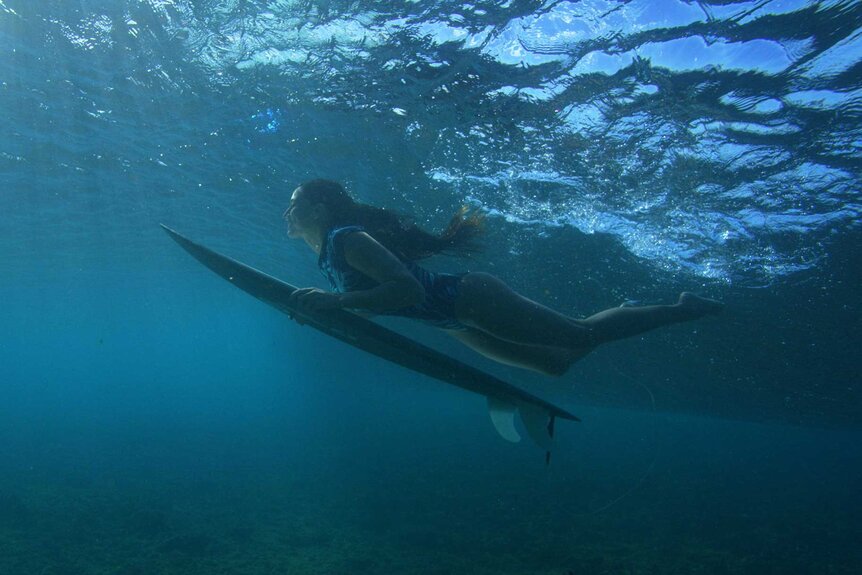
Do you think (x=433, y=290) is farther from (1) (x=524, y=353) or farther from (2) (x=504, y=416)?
(2) (x=504, y=416)

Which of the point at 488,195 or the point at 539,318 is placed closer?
the point at 539,318

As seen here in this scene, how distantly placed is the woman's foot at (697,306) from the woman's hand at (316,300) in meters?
3.03

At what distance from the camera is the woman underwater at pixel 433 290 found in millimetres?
3619

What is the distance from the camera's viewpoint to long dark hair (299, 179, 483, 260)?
418 cm

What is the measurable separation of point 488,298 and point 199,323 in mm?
74322

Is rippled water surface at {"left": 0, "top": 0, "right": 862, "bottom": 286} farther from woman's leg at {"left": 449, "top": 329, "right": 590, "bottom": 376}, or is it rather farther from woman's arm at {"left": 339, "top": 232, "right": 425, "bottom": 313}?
woman's arm at {"left": 339, "top": 232, "right": 425, "bottom": 313}

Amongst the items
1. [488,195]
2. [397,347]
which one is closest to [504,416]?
[397,347]

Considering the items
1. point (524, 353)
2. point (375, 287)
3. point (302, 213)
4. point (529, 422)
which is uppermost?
point (302, 213)

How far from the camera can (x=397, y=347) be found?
4203mm

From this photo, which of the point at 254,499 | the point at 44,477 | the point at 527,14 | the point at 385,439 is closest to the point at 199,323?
the point at 385,439

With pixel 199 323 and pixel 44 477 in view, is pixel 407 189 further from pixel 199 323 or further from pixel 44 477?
pixel 199 323

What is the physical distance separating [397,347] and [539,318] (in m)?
1.25

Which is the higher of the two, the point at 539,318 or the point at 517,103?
the point at 517,103

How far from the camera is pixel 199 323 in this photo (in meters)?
69.7
